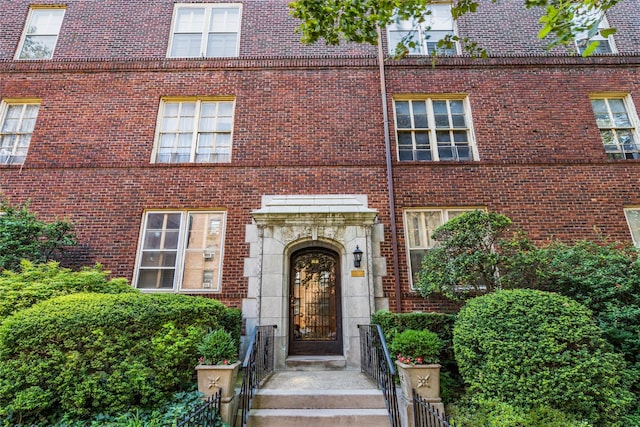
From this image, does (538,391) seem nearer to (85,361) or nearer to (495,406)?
(495,406)

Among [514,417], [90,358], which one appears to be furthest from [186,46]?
[514,417]

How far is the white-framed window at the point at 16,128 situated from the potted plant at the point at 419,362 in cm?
994

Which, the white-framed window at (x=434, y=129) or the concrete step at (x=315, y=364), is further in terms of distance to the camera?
the white-framed window at (x=434, y=129)

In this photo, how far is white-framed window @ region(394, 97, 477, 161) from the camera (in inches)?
339

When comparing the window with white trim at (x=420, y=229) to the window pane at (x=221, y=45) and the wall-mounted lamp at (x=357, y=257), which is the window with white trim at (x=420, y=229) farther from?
the window pane at (x=221, y=45)

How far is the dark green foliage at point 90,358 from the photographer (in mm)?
3990

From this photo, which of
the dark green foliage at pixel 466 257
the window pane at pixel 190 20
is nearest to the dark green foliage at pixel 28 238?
the window pane at pixel 190 20

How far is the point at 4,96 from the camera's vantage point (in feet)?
29.2

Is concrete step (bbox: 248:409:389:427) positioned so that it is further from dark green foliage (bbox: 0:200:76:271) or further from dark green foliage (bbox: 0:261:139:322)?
dark green foliage (bbox: 0:200:76:271)

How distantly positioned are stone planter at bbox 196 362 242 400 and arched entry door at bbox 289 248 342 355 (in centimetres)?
307

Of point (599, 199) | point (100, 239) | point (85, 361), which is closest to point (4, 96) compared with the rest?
point (100, 239)

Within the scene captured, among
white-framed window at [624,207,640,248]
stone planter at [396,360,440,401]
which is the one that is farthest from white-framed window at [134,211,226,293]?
white-framed window at [624,207,640,248]

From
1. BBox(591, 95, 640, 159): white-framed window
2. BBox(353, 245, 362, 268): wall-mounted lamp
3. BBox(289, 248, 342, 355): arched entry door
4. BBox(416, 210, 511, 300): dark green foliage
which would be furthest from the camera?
BBox(591, 95, 640, 159): white-framed window

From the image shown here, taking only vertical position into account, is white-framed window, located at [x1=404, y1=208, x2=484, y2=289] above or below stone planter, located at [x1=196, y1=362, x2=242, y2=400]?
above
